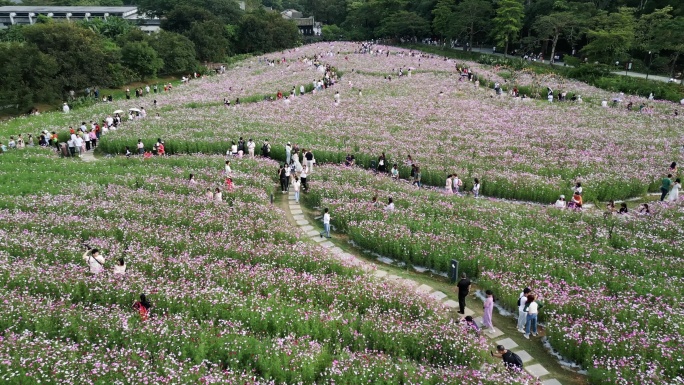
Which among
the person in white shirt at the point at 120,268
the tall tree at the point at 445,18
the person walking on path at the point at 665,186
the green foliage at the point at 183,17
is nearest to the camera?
the person in white shirt at the point at 120,268

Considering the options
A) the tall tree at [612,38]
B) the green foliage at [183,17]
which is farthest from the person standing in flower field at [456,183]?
the green foliage at [183,17]

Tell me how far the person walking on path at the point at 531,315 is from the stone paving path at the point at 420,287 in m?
0.57

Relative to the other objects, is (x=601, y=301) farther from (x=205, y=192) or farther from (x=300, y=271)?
(x=205, y=192)

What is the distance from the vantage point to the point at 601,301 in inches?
449

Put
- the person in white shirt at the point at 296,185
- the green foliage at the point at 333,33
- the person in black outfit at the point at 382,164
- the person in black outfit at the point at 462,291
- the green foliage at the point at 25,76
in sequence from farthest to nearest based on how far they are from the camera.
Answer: the green foliage at the point at 333,33 → the green foliage at the point at 25,76 → the person in black outfit at the point at 382,164 → the person in white shirt at the point at 296,185 → the person in black outfit at the point at 462,291

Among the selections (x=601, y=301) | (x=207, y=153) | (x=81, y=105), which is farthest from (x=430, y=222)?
(x=81, y=105)

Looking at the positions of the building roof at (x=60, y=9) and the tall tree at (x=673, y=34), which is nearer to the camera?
the tall tree at (x=673, y=34)

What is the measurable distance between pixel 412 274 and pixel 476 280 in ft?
6.84

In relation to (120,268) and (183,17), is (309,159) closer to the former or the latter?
(120,268)

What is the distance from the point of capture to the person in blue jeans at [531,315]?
1112 cm

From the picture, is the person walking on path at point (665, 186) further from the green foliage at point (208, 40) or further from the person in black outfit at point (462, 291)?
the green foliage at point (208, 40)

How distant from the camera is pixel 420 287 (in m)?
13.7

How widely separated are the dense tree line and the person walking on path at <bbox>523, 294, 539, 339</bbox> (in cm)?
4616

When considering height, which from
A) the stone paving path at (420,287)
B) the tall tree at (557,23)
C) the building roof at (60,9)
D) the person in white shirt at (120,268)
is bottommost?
the stone paving path at (420,287)
